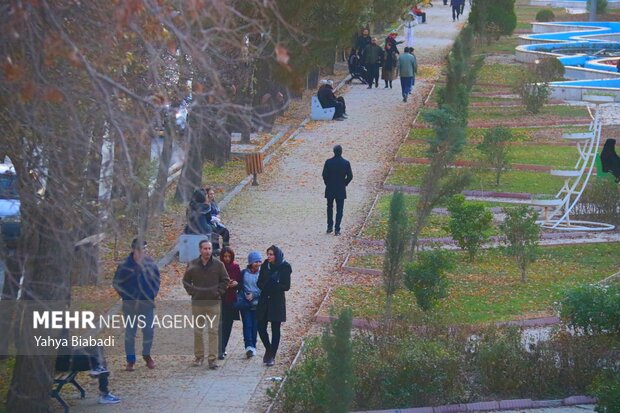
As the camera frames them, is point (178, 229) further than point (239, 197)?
No

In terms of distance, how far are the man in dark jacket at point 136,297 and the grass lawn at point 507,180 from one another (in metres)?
8.88

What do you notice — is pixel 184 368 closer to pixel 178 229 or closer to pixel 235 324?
pixel 235 324

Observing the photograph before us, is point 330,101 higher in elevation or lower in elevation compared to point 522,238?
higher

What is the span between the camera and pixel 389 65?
31.9m

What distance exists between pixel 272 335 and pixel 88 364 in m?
2.00

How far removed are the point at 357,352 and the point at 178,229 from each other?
24.4ft

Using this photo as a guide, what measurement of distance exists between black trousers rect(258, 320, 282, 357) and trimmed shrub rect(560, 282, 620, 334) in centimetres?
282

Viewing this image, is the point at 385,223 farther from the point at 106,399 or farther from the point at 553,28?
the point at 553,28

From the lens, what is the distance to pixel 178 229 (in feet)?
58.1

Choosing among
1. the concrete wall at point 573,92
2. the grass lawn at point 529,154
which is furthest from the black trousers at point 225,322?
the concrete wall at point 573,92

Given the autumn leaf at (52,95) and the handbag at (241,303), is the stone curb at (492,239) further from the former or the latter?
the autumn leaf at (52,95)

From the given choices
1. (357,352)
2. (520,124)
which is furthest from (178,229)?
(520,124)

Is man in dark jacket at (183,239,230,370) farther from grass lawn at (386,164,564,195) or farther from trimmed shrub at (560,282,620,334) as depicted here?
grass lawn at (386,164,564,195)

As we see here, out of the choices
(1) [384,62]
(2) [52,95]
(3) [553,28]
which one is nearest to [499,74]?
(1) [384,62]
